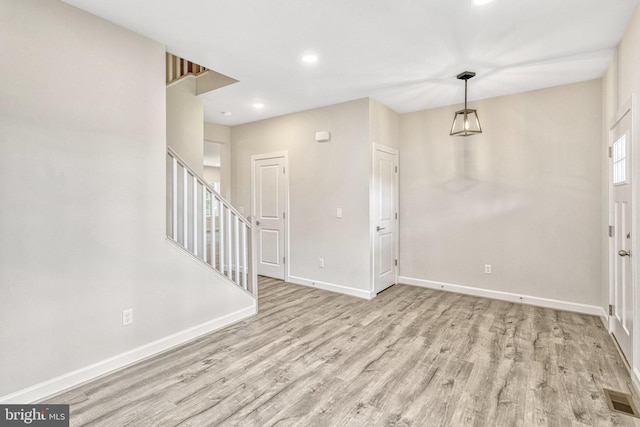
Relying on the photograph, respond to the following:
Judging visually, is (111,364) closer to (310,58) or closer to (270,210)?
(310,58)

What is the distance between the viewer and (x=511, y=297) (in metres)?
4.10

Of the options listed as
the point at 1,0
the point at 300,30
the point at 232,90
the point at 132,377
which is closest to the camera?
the point at 1,0

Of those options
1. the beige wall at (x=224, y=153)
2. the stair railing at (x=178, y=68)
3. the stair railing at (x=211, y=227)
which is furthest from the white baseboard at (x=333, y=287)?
the stair railing at (x=178, y=68)

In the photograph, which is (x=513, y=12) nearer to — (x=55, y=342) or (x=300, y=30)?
(x=300, y=30)

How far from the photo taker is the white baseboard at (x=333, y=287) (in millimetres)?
4279

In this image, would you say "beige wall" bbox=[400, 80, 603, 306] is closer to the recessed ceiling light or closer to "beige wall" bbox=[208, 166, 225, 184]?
the recessed ceiling light

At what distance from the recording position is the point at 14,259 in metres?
1.98

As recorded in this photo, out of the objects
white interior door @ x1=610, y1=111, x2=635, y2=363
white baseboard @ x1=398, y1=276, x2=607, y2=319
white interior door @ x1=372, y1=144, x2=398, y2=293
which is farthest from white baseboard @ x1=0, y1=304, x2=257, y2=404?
white interior door @ x1=610, y1=111, x2=635, y2=363

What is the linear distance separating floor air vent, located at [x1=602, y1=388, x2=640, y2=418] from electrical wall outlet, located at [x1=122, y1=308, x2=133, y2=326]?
3.40m

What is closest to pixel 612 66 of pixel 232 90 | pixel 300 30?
pixel 300 30

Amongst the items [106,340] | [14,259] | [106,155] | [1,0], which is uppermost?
[1,0]

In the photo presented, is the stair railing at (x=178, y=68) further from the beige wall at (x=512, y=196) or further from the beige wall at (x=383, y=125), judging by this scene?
the beige wall at (x=512, y=196)

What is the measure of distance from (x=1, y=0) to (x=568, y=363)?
4711 millimetres

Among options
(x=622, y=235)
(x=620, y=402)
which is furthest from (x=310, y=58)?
(x=620, y=402)
